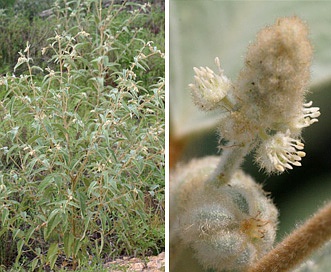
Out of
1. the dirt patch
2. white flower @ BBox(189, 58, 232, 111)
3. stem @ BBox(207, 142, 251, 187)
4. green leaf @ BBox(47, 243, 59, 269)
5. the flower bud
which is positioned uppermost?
white flower @ BBox(189, 58, 232, 111)

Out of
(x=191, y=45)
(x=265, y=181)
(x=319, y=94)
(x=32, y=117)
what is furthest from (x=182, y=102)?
(x=32, y=117)

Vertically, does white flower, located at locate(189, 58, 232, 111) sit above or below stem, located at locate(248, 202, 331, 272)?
above

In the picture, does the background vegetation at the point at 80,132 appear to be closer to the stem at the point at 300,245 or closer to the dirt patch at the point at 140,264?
the dirt patch at the point at 140,264

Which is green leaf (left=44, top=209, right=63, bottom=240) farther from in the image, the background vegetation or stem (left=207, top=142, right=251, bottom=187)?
stem (left=207, top=142, right=251, bottom=187)

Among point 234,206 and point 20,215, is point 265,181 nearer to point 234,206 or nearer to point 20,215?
point 234,206

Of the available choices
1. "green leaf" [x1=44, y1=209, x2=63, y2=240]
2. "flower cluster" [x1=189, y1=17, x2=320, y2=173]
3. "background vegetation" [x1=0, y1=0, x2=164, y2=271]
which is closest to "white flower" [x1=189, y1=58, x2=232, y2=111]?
"flower cluster" [x1=189, y1=17, x2=320, y2=173]

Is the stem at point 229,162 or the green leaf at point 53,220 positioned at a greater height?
the stem at point 229,162

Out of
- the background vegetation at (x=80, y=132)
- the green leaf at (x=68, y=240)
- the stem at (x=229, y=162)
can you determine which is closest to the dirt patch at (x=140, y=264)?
the background vegetation at (x=80, y=132)
